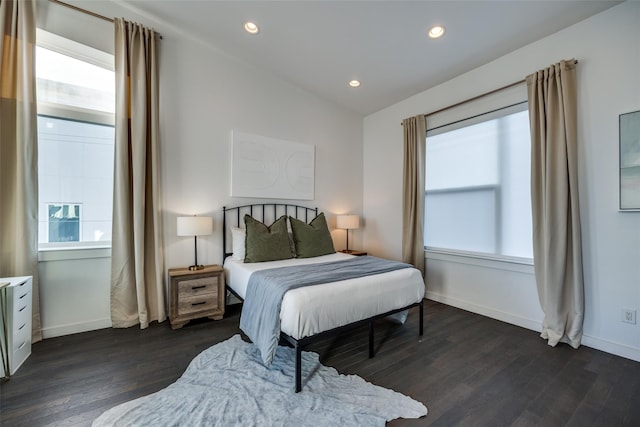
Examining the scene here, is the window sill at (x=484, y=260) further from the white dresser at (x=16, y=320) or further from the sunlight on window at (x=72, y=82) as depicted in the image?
the sunlight on window at (x=72, y=82)

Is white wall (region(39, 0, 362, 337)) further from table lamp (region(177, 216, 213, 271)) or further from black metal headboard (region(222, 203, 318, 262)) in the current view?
table lamp (region(177, 216, 213, 271))

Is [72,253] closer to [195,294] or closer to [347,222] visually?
[195,294]

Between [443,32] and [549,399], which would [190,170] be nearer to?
[443,32]

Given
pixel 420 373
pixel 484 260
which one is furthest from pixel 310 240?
pixel 484 260

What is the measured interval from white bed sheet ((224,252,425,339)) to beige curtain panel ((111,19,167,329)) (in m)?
1.02

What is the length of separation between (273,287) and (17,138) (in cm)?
258

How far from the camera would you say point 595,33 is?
232 centimetres

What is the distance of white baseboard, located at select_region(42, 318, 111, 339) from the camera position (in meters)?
2.43

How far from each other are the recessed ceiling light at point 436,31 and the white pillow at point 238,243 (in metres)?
3.02

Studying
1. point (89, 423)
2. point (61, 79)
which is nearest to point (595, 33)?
point (89, 423)

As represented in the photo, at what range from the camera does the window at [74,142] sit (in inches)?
98.8

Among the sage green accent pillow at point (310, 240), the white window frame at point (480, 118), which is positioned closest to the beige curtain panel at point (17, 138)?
the sage green accent pillow at point (310, 240)

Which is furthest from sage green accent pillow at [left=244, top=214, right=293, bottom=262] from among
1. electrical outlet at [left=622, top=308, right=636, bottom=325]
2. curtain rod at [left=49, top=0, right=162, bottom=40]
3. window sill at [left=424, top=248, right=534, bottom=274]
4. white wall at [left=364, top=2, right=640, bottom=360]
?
electrical outlet at [left=622, top=308, right=636, bottom=325]

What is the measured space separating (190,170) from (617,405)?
4.19 meters
